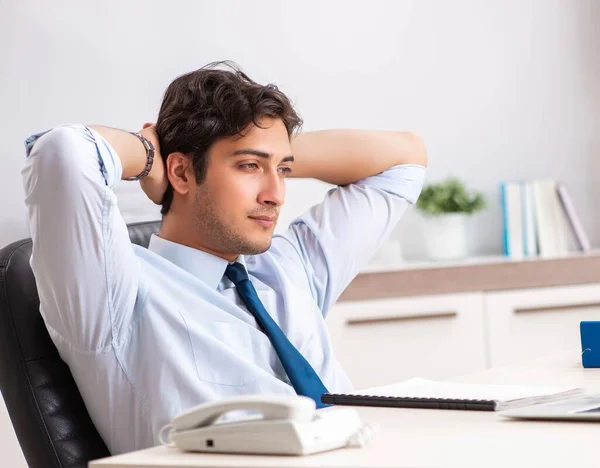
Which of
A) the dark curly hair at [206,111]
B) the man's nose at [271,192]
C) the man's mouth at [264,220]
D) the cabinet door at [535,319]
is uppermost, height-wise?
the dark curly hair at [206,111]

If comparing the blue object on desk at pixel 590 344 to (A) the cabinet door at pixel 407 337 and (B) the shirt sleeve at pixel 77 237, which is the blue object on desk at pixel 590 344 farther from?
(A) the cabinet door at pixel 407 337

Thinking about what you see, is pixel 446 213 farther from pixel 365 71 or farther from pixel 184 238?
pixel 184 238

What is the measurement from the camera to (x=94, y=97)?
3.16 meters

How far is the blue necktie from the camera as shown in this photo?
1.75 m

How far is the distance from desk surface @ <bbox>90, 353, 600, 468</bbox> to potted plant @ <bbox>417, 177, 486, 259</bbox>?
241cm

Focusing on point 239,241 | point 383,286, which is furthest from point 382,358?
point 239,241

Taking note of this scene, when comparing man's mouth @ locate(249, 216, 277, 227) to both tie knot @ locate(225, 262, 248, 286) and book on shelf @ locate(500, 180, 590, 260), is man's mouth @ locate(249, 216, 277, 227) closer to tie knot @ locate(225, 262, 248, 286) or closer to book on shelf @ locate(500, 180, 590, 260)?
tie knot @ locate(225, 262, 248, 286)

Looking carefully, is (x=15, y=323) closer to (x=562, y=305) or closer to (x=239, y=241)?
(x=239, y=241)

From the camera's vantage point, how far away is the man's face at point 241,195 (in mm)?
1924

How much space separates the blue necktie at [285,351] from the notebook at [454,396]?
0.82 feet

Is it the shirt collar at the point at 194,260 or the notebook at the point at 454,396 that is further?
the shirt collar at the point at 194,260

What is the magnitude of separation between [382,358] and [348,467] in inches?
87.5

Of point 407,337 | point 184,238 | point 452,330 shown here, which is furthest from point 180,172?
Answer: point 452,330

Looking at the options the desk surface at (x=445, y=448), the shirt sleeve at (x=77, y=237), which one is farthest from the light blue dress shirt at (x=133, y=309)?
the desk surface at (x=445, y=448)
